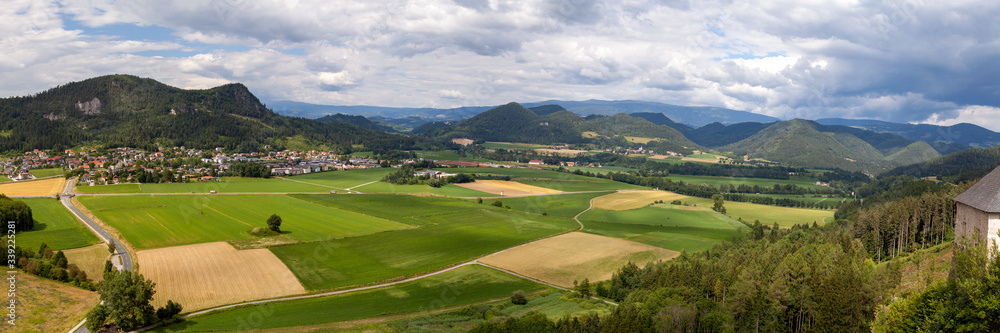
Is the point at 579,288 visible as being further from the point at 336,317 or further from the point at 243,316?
the point at 243,316

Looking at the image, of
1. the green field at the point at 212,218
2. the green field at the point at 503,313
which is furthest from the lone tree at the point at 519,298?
the green field at the point at 212,218

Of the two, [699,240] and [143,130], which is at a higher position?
→ [143,130]

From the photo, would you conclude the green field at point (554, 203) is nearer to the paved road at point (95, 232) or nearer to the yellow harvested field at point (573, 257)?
the yellow harvested field at point (573, 257)

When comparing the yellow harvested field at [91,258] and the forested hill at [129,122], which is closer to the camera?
the yellow harvested field at [91,258]

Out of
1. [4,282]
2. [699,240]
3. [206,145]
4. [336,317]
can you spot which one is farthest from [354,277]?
[206,145]

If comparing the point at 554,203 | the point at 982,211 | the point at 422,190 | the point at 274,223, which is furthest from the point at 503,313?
the point at 422,190

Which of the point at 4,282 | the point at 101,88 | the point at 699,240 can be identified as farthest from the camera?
the point at 101,88

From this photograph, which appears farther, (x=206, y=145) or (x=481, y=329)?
(x=206, y=145)
